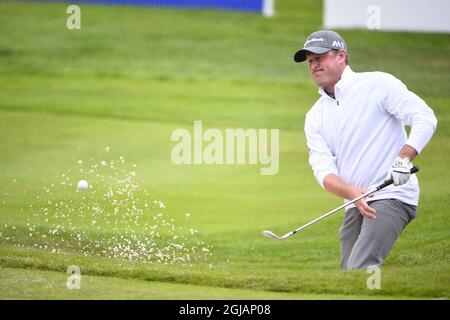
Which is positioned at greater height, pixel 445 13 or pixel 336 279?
pixel 445 13

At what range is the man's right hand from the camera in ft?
21.2

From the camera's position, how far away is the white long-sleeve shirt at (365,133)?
21.7ft

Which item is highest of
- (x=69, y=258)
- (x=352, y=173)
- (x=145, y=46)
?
(x=145, y=46)

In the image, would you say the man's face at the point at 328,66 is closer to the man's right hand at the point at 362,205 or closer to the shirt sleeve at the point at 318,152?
the shirt sleeve at the point at 318,152

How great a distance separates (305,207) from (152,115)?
5.08 m

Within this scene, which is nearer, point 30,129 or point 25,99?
point 30,129

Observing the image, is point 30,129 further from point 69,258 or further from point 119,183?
point 69,258

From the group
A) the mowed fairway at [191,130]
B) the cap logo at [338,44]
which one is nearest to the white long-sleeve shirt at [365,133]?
the cap logo at [338,44]

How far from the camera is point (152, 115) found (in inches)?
602

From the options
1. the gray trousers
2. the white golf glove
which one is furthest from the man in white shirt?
the white golf glove

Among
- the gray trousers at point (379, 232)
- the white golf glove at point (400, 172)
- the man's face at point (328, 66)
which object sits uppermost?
the man's face at point (328, 66)

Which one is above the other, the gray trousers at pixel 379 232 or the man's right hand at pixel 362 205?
the man's right hand at pixel 362 205

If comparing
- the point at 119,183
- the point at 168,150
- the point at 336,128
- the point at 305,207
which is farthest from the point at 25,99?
the point at 336,128

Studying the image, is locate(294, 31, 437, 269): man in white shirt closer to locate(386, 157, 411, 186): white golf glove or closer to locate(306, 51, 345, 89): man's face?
locate(306, 51, 345, 89): man's face
